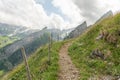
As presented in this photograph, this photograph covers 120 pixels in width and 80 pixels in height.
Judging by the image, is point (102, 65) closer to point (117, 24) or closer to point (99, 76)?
point (99, 76)

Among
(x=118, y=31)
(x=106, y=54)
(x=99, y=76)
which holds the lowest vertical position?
(x=99, y=76)

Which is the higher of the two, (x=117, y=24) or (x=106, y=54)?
(x=117, y=24)

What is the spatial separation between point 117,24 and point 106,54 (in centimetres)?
1227

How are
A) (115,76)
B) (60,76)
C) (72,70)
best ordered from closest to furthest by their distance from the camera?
(115,76), (60,76), (72,70)

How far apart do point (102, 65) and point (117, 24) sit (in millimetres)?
15941

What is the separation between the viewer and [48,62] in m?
36.5

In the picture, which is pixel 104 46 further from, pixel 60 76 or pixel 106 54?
pixel 60 76

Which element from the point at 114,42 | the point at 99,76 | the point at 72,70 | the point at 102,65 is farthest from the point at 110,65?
the point at 114,42

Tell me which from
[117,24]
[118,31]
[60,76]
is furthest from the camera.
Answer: [117,24]

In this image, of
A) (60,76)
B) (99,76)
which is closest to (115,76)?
(99,76)

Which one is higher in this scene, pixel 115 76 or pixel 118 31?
pixel 118 31

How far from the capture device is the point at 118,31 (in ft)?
131

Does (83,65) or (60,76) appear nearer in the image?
(60,76)

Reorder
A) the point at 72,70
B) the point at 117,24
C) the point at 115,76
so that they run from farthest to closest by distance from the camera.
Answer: the point at 117,24 → the point at 72,70 → the point at 115,76
